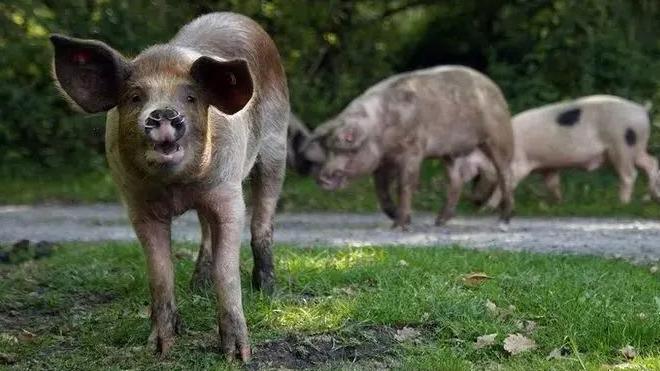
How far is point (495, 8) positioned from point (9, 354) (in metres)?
15.3

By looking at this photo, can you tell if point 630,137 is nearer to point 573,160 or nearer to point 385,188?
point 573,160

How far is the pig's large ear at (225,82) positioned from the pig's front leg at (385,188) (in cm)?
770

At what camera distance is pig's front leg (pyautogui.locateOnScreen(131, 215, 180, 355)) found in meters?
5.85

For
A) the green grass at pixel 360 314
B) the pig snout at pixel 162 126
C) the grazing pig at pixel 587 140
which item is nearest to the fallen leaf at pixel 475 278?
the green grass at pixel 360 314

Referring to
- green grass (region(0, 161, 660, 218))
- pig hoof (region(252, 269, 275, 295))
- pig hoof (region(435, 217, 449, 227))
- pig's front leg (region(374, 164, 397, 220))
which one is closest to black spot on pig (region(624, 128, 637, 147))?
green grass (region(0, 161, 660, 218))

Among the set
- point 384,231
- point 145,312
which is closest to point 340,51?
point 384,231

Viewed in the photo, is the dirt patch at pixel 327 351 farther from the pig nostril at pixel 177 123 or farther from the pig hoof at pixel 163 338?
the pig nostril at pixel 177 123

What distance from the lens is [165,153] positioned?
5.18 m

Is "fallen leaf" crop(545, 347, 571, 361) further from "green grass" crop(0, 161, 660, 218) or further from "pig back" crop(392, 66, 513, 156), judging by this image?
"green grass" crop(0, 161, 660, 218)

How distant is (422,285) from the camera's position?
23.2ft

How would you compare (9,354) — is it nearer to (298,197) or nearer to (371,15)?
(298,197)

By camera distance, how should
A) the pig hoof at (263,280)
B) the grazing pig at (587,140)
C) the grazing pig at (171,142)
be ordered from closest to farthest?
the grazing pig at (171,142), the pig hoof at (263,280), the grazing pig at (587,140)

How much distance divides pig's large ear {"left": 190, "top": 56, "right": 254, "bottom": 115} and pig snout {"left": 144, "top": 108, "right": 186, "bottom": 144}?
37cm

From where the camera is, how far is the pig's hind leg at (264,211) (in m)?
7.19
